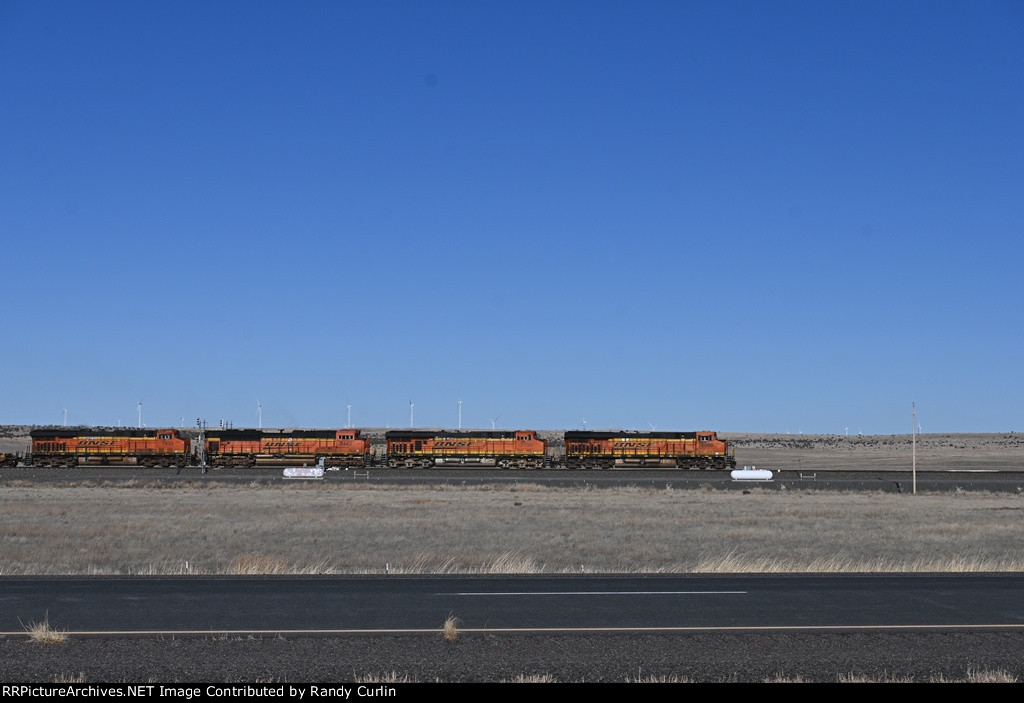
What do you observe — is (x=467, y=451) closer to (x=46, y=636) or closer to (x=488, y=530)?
(x=488, y=530)

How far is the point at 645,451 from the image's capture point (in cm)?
7894

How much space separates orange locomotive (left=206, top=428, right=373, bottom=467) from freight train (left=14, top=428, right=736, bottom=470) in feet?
0.26

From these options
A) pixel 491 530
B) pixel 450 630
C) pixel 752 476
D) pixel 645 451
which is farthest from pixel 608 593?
pixel 645 451

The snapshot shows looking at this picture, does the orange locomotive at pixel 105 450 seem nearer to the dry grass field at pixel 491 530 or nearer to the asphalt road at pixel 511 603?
the dry grass field at pixel 491 530

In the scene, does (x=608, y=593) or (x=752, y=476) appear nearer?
(x=608, y=593)

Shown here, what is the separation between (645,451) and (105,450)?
4320cm

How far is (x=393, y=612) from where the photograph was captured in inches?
567

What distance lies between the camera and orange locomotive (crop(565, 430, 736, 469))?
78.5 m

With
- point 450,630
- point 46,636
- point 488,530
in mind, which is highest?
point 46,636

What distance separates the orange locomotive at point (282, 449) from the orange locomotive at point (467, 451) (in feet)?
10.6

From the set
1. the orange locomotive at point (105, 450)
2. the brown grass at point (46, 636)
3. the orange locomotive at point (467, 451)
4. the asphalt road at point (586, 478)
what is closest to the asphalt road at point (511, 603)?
the brown grass at point (46, 636)

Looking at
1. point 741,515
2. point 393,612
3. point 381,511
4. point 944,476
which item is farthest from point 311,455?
point 393,612

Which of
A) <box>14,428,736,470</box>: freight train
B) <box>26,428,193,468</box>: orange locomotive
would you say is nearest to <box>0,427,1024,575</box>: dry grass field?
<box>26,428,193,468</box>: orange locomotive

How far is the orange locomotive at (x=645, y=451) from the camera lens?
7850cm
